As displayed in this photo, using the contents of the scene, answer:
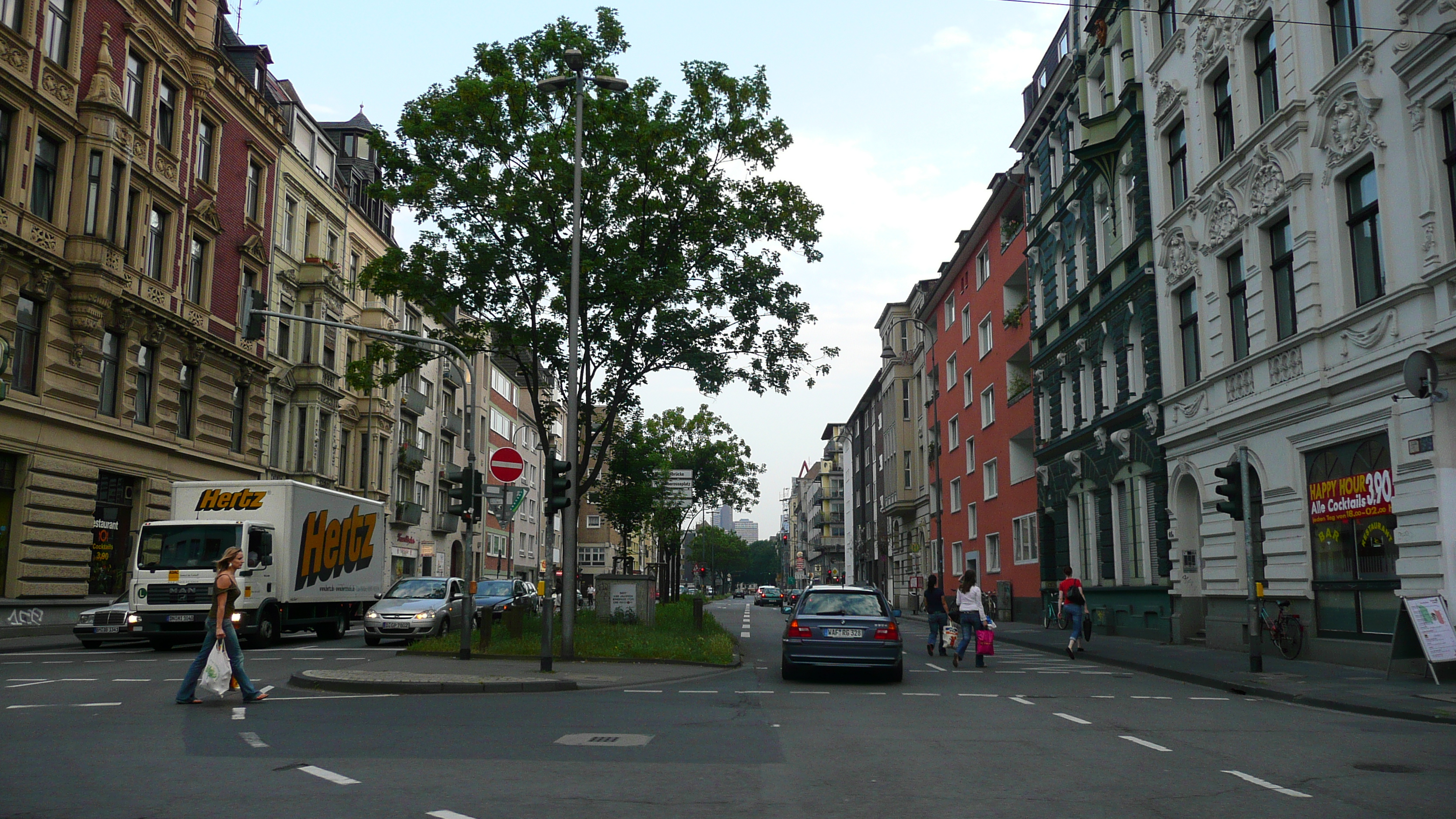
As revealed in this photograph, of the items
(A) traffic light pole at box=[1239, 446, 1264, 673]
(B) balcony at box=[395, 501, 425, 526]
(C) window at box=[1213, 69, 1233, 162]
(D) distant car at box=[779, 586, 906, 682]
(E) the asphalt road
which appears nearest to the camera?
(E) the asphalt road

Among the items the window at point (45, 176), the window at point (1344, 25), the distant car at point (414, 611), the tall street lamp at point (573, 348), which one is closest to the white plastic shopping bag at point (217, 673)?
the tall street lamp at point (573, 348)

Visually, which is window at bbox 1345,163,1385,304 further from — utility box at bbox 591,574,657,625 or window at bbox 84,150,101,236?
window at bbox 84,150,101,236

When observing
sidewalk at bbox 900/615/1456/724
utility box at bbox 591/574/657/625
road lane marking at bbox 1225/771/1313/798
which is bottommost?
road lane marking at bbox 1225/771/1313/798

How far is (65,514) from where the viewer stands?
88.6ft

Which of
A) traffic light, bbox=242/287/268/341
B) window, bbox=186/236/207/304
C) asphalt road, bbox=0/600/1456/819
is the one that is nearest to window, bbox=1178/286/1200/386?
→ asphalt road, bbox=0/600/1456/819

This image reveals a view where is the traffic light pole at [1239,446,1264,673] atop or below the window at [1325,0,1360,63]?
below

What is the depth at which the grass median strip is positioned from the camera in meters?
19.7

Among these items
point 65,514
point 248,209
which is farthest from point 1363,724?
point 248,209

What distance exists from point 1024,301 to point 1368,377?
23981 millimetres

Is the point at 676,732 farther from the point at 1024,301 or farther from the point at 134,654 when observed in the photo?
the point at 1024,301

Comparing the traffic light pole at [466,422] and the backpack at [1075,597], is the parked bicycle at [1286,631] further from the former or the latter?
the traffic light pole at [466,422]

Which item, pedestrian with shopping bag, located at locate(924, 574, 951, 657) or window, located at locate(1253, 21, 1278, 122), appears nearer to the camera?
window, located at locate(1253, 21, 1278, 122)

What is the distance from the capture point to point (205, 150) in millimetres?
35031

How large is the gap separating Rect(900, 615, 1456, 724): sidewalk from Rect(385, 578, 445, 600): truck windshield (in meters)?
14.2
